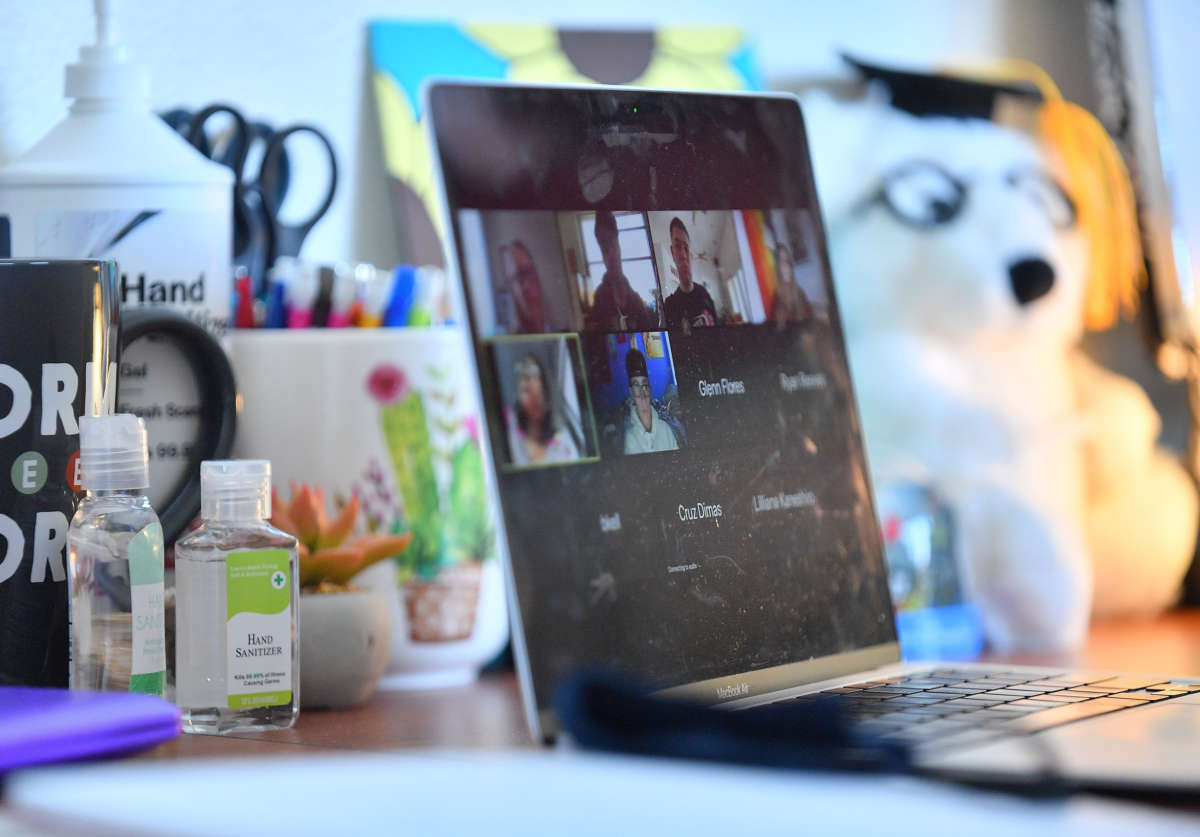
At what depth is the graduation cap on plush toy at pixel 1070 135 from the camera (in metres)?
1.06

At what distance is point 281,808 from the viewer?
1.11 ft

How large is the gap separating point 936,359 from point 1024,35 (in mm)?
401

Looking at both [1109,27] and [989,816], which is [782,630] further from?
[1109,27]

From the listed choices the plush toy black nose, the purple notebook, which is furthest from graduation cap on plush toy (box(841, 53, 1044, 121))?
the purple notebook

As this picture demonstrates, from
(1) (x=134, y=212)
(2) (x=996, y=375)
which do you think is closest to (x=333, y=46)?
(1) (x=134, y=212)

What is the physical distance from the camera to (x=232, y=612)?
1.87ft

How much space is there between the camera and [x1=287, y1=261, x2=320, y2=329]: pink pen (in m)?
0.71

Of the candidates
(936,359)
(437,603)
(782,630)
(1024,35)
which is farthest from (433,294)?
(1024,35)

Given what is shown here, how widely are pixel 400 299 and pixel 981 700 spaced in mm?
375

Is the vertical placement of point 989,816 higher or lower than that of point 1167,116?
lower

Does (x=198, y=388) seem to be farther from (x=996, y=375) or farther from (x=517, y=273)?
(x=996, y=375)

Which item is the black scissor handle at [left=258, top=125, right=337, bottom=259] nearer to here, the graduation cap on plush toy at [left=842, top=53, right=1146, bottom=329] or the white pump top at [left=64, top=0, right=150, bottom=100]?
the white pump top at [left=64, top=0, right=150, bottom=100]

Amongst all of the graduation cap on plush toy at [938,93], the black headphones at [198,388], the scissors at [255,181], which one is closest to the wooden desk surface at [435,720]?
the black headphones at [198,388]

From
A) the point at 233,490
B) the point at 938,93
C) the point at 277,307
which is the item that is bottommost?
the point at 233,490
